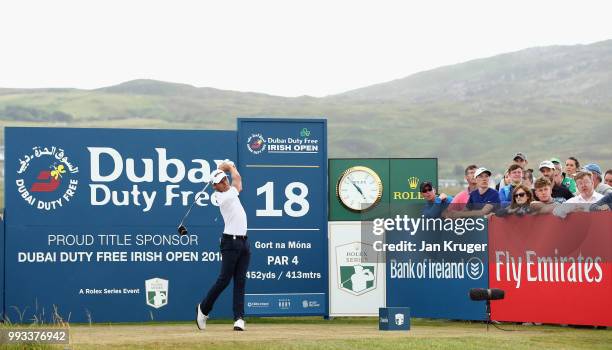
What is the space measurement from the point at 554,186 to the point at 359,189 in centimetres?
289

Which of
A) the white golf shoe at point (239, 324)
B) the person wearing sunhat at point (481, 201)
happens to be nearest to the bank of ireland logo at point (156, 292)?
the white golf shoe at point (239, 324)

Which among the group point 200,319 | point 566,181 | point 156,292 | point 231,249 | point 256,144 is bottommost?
point 200,319

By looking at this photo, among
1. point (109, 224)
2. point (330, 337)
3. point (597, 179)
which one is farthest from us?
point (597, 179)

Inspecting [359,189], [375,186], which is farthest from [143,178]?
[375,186]

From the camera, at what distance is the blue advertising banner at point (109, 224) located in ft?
54.2

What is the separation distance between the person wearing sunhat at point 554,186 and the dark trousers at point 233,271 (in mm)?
4571

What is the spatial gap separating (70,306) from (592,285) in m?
6.86

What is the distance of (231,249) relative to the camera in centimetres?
1478

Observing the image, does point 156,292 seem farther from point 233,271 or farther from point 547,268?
point 547,268

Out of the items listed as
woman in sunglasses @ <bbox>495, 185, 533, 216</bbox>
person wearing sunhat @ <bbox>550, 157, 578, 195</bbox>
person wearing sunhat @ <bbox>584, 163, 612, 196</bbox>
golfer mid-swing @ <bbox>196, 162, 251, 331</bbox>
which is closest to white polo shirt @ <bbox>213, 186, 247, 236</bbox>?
golfer mid-swing @ <bbox>196, 162, 251, 331</bbox>

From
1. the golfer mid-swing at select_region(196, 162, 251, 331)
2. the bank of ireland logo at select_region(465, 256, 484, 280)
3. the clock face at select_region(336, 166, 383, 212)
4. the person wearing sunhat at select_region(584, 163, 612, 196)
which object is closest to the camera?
the golfer mid-swing at select_region(196, 162, 251, 331)

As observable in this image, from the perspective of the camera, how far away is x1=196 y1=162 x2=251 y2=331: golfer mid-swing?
581 inches

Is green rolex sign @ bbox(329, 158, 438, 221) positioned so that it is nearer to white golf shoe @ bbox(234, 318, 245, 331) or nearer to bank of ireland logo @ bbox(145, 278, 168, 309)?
bank of ireland logo @ bbox(145, 278, 168, 309)

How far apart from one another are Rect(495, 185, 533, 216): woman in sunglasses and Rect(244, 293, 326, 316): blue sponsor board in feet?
10.0
